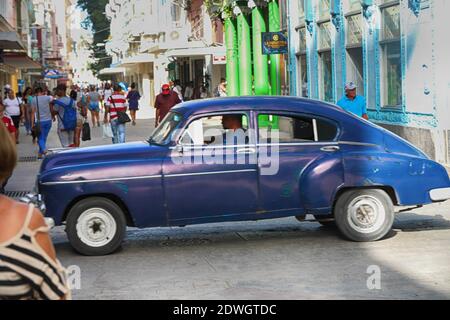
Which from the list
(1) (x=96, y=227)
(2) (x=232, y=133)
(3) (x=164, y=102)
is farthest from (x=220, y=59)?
(1) (x=96, y=227)

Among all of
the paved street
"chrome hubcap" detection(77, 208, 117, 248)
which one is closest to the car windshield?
"chrome hubcap" detection(77, 208, 117, 248)

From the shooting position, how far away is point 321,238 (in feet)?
32.9

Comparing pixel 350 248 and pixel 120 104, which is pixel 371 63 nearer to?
pixel 120 104

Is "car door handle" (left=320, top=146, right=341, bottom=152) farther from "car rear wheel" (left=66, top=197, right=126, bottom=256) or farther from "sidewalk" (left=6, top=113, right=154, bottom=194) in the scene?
"sidewalk" (left=6, top=113, right=154, bottom=194)

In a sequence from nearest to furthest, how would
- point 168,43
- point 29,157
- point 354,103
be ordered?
point 354,103 → point 29,157 → point 168,43

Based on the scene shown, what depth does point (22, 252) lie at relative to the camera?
9.51ft

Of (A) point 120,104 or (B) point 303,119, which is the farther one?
(A) point 120,104

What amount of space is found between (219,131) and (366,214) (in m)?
1.75

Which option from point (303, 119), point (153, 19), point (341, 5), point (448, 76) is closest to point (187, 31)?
point (153, 19)

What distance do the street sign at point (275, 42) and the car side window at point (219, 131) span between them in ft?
56.2

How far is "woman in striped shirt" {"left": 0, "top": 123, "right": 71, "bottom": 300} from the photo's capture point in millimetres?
2885

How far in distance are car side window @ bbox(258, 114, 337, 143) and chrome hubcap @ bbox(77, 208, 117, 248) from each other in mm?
1780

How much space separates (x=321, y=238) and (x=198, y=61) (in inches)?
1820

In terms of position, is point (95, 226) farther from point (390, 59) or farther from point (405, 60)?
point (390, 59)
